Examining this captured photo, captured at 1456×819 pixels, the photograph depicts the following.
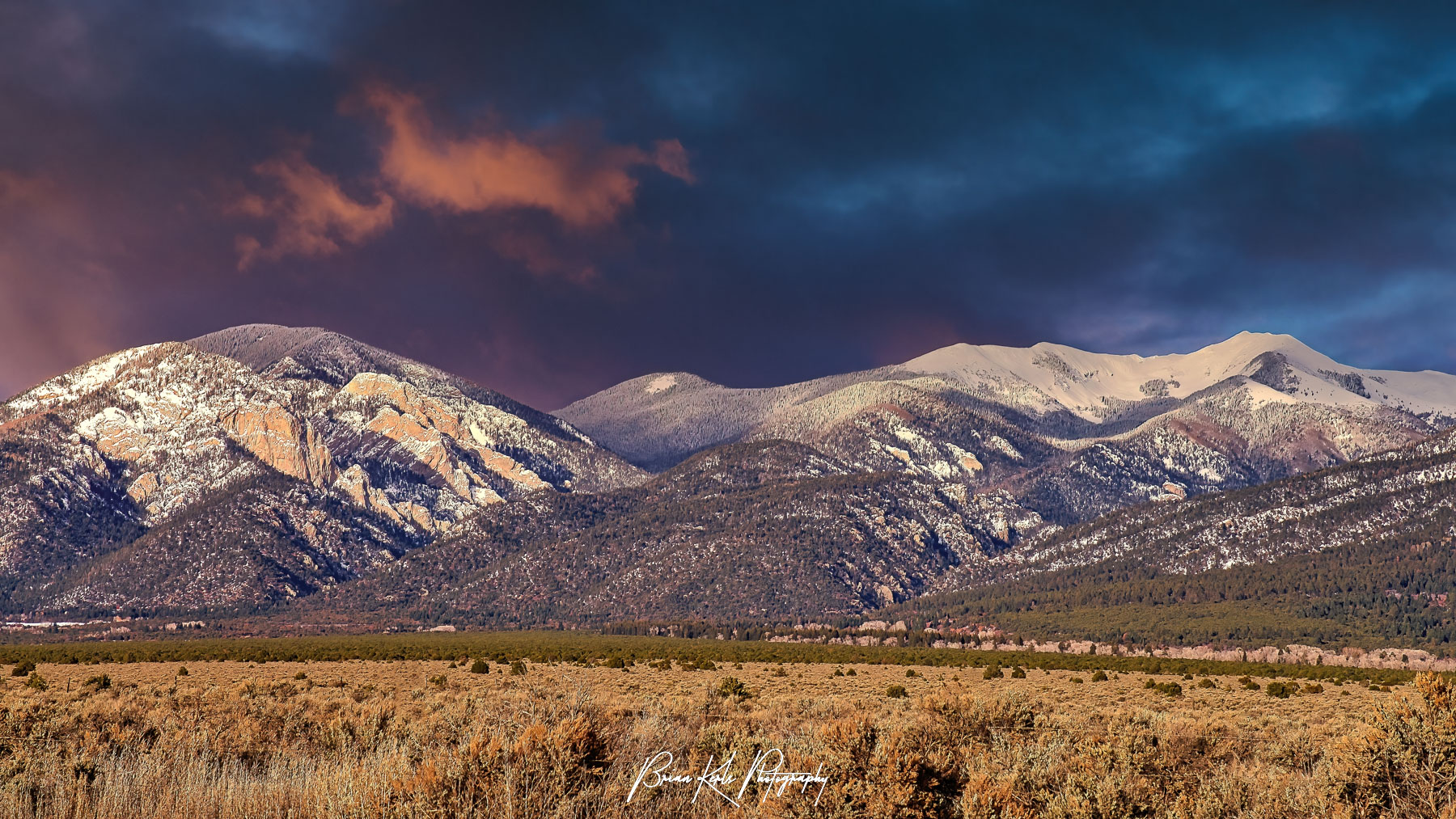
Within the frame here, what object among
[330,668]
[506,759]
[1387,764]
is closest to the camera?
[506,759]

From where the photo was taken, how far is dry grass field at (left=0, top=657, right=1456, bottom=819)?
14.4 m

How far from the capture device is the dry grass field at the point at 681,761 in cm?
1439

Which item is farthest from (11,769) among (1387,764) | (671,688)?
(671,688)

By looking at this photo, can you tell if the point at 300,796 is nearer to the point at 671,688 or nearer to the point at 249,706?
the point at 249,706

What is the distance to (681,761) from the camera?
19609 millimetres

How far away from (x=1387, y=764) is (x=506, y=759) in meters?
16.4

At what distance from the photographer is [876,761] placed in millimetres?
15531

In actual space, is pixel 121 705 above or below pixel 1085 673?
above

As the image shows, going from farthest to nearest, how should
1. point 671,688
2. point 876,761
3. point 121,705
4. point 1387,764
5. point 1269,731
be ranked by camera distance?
point 671,688 < point 1269,731 < point 121,705 < point 1387,764 < point 876,761

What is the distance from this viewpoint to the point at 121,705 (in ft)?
109

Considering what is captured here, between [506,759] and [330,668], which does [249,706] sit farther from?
[330,668]

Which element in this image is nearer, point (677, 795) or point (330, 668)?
point (677, 795)

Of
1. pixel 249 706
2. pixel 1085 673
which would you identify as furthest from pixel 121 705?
pixel 1085 673

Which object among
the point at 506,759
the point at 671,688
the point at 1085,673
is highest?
the point at 506,759
